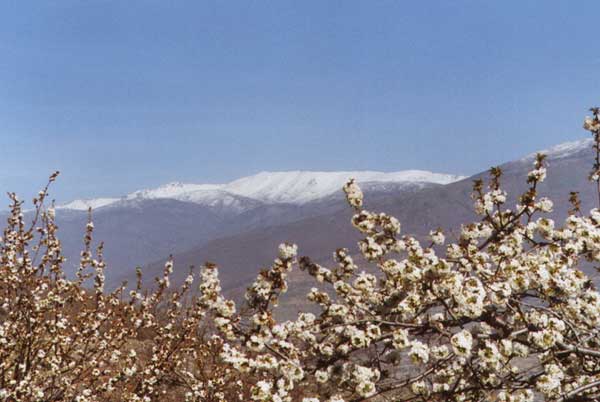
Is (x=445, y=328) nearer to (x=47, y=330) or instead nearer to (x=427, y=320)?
(x=427, y=320)

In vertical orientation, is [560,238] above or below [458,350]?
above

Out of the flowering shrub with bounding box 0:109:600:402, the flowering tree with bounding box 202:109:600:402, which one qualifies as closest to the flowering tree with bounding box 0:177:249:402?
the flowering shrub with bounding box 0:109:600:402

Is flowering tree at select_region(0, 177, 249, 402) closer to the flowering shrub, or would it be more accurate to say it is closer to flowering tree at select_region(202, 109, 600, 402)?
the flowering shrub

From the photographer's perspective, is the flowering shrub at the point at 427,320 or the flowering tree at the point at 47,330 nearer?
the flowering shrub at the point at 427,320

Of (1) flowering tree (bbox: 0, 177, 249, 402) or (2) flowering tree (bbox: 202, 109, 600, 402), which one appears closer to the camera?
(2) flowering tree (bbox: 202, 109, 600, 402)

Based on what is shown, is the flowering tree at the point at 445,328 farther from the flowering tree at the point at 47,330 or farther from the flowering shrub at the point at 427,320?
the flowering tree at the point at 47,330

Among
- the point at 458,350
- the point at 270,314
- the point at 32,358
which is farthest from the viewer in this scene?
the point at 32,358

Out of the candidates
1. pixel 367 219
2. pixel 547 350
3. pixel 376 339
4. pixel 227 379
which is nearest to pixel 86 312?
pixel 227 379

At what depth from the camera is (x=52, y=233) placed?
6770 mm

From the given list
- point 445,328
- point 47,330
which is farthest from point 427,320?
point 47,330

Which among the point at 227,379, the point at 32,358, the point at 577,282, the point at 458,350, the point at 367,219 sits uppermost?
the point at 367,219

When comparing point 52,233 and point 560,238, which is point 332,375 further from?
point 52,233

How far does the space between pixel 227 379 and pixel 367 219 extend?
556 centimetres

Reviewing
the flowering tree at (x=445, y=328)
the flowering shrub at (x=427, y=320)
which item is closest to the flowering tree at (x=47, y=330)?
the flowering shrub at (x=427, y=320)
